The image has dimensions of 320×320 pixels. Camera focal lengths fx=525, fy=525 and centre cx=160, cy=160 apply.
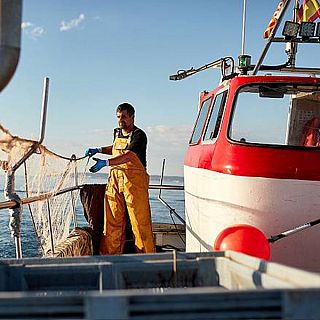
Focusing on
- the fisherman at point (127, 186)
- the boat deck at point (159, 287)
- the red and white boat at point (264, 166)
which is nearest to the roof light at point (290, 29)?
the red and white boat at point (264, 166)

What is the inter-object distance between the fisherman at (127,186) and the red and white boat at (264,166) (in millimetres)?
709

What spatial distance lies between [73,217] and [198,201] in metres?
2.35

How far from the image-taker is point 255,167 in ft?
12.5

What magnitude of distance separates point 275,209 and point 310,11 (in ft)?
7.55

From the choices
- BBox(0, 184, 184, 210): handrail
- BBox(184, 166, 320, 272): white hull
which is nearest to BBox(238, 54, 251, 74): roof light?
BBox(184, 166, 320, 272): white hull

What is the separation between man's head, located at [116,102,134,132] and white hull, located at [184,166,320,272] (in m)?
1.76

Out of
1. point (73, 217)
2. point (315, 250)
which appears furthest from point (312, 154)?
point (73, 217)

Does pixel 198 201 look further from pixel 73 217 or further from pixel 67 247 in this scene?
pixel 73 217

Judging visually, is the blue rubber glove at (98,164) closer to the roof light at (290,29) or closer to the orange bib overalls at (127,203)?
the orange bib overalls at (127,203)

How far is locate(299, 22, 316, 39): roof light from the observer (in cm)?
443

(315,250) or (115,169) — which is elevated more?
(115,169)

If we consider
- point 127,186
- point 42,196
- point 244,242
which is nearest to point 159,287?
point 244,242

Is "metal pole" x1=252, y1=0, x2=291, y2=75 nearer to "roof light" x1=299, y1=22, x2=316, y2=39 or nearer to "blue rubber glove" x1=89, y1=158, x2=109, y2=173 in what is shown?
"roof light" x1=299, y1=22, x2=316, y2=39

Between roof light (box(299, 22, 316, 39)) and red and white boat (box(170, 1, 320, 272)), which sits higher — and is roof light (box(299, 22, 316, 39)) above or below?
above
